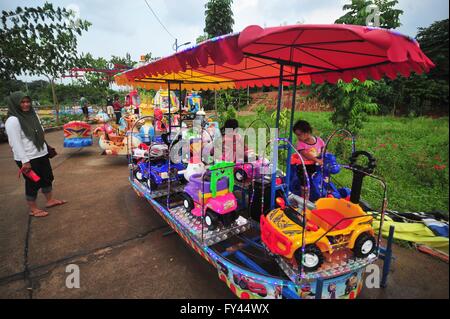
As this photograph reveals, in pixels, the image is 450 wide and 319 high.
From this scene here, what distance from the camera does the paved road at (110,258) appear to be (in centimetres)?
254

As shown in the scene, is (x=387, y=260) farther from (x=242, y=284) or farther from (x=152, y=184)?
(x=152, y=184)

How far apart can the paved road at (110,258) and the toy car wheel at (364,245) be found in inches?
13.3

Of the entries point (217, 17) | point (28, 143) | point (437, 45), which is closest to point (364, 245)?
point (437, 45)

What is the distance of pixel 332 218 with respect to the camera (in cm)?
233

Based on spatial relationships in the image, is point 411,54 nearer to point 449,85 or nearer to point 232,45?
point 449,85

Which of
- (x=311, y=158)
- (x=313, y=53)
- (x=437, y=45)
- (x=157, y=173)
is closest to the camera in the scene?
(x=437, y=45)

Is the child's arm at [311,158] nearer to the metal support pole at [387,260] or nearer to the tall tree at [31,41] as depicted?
the metal support pole at [387,260]

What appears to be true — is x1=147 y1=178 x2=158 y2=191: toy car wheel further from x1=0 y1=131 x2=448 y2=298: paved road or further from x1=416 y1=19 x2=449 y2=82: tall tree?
x1=416 y1=19 x2=449 y2=82: tall tree

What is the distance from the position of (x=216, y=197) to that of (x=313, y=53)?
1.96m

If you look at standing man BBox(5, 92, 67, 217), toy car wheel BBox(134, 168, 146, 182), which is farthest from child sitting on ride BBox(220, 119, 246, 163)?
standing man BBox(5, 92, 67, 217)

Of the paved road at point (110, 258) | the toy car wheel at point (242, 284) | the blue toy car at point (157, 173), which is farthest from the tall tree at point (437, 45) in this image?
the blue toy car at point (157, 173)

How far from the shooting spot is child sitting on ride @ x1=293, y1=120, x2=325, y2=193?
3510 millimetres

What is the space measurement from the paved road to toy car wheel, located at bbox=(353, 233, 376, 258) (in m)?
0.34
